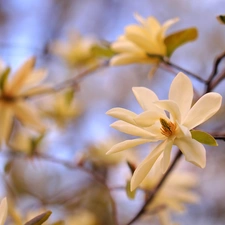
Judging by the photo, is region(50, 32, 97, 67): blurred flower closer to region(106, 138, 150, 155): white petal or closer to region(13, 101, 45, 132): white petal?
region(13, 101, 45, 132): white petal

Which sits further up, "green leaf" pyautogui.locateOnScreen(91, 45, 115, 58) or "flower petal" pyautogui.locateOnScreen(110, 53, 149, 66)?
"flower petal" pyautogui.locateOnScreen(110, 53, 149, 66)

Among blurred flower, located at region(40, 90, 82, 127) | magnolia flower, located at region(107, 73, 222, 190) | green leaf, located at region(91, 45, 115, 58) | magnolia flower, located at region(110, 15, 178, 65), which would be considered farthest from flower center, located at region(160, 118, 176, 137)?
blurred flower, located at region(40, 90, 82, 127)

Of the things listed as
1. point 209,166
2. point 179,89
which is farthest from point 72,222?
Result: point 209,166

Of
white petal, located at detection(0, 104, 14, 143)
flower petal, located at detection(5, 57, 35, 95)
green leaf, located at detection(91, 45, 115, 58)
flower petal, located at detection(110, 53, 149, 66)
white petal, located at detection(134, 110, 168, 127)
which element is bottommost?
white petal, located at detection(0, 104, 14, 143)

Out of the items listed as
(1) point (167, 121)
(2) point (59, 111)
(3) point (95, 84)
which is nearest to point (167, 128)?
(1) point (167, 121)

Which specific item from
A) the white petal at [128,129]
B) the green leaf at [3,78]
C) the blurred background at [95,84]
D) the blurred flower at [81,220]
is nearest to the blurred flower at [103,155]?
the blurred background at [95,84]

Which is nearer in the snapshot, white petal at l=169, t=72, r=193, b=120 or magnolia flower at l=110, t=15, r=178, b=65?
white petal at l=169, t=72, r=193, b=120

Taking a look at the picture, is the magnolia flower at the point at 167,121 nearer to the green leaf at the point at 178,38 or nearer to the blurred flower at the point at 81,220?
the green leaf at the point at 178,38

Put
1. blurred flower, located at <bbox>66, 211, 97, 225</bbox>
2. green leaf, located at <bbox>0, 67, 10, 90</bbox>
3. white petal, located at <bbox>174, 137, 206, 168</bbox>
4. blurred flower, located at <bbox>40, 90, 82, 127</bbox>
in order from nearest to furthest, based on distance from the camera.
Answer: white petal, located at <bbox>174, 137, 206, 168</bbox> → green leaf, located at <bbox>0, 67, 10, 90</bbox> → blurred flower, located at <bbox>66, 211, 97, 225</bbox> → blurred flower, located at <bbox>40, 90, 82, 127</bbox>
